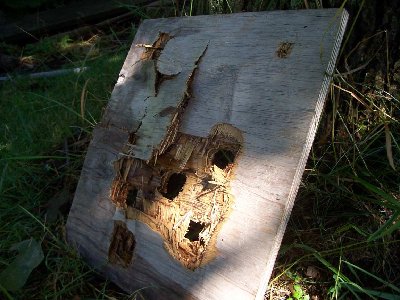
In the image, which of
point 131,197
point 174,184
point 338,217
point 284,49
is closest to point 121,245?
point 131,197

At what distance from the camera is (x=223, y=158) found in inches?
58.4

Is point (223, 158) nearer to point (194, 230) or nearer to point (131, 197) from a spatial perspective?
point (194, 230)

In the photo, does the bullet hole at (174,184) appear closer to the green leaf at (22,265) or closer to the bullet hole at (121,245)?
the bullet hole at (121,245)

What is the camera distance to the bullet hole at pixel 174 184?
5.11 ft

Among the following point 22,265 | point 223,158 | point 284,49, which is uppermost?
point 284,49

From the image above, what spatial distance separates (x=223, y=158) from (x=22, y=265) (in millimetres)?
939

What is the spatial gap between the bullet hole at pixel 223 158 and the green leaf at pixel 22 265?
842 mm

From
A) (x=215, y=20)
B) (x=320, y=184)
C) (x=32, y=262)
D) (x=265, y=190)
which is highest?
(x=215, y=20)

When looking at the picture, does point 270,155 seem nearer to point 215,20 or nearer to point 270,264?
point 270,264

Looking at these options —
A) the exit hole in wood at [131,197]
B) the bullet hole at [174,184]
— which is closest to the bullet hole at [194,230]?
the bullet hole at [174,184]

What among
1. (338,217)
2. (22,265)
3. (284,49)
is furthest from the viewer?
(22,265)

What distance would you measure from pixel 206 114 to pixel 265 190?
0.38m

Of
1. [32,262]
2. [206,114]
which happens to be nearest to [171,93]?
[206,114]

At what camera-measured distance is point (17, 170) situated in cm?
220
